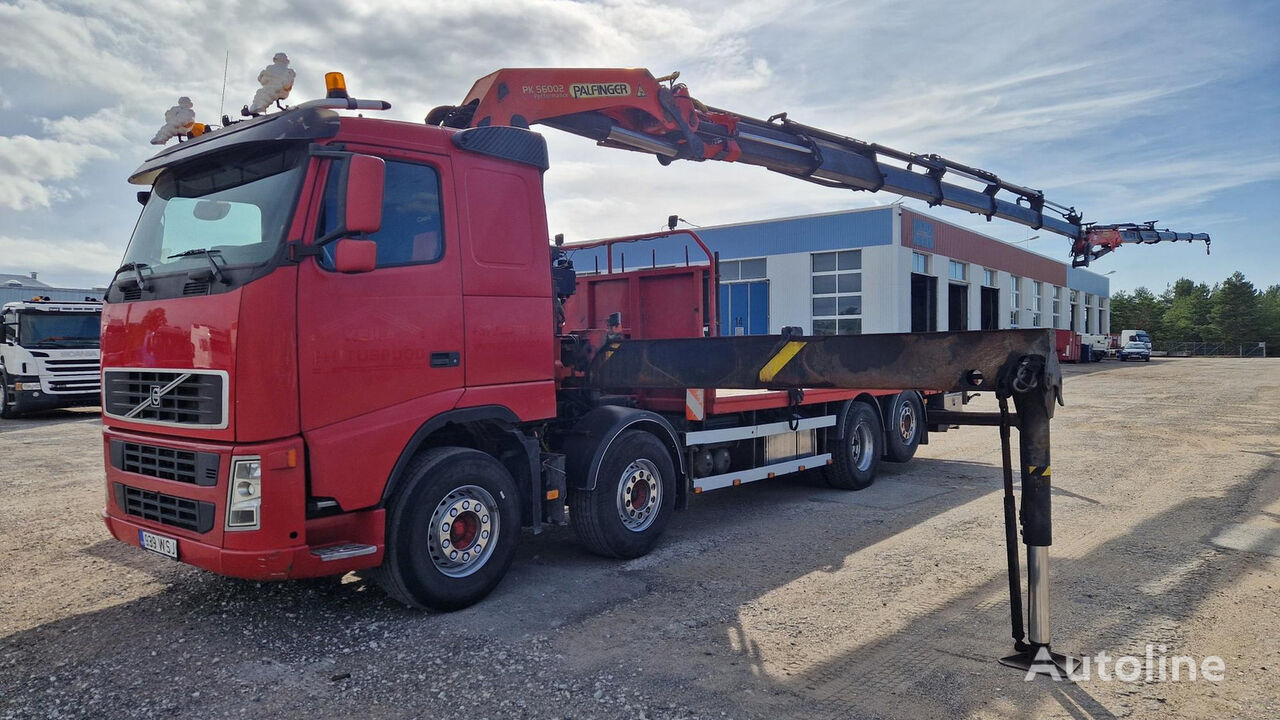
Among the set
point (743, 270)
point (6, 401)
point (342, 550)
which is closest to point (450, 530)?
point (342, 550)

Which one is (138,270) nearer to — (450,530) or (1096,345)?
(450,530)

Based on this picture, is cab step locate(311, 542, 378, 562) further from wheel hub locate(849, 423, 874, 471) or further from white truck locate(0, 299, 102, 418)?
white truck locate(0, 299, 102, 418)

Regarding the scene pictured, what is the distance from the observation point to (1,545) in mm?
6578

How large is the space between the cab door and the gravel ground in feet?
4.13

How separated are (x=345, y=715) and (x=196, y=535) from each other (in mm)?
1387

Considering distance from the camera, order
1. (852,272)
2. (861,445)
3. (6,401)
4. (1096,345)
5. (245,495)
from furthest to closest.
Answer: (1096,345), (852,272), (6,401), (861,445), (245,495)

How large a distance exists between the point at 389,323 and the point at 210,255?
1.00 metres

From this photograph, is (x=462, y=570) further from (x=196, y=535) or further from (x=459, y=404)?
(x=196, y=535)

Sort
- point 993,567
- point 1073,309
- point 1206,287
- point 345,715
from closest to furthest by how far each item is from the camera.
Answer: point 345,715 < point 993,567 < point 1073,309 < point 1206,287

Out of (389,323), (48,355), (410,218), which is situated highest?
(410,218)

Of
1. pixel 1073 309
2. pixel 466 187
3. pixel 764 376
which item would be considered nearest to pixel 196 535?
pixel 466 187

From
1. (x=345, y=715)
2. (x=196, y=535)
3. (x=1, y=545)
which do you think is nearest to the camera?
(x=345, y=715)

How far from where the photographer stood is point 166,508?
4406 millimetres

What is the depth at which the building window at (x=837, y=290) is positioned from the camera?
27016 mm
